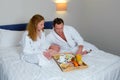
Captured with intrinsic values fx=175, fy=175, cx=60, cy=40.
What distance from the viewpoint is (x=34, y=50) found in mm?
2383

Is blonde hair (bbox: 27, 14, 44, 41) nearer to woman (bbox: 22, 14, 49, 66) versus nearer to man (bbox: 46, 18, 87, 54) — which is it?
woman (bbox: 22, 14, 49, 66)

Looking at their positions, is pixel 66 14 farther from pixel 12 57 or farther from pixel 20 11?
pixel 12 57

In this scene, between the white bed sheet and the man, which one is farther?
the man

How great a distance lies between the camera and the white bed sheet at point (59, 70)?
184 cm

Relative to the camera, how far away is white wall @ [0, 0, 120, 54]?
123 inches

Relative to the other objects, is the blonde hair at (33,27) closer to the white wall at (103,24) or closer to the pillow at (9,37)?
the pillow at (9,37)

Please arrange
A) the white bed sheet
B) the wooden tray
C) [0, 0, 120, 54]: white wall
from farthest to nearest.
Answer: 1. [0, 0, 120, 54]: white wall
2. the wooden tray
3. the white bed sheet

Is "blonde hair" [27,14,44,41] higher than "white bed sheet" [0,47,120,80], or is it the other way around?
"blonde hair" [27,14,44,41]

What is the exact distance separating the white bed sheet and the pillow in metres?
0.45

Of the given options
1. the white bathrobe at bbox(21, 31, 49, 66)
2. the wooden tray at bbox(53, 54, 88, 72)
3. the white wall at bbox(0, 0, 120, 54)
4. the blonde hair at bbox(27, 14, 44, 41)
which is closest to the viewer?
the wooden tray at bbox(53, 54, 88, 72)

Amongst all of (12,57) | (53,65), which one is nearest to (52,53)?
(53,65)

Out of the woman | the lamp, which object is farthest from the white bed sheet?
the lamp

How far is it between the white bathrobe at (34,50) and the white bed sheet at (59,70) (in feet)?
0.23

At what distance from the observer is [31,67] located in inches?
82.4
